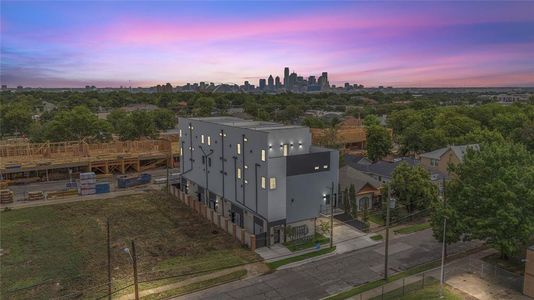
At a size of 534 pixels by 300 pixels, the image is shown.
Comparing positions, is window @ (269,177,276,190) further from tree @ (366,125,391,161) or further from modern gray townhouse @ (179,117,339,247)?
tree @ (366,125,391,161)

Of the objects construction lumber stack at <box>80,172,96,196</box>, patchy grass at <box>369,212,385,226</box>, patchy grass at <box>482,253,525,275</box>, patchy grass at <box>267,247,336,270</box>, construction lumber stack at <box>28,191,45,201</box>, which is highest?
construction lumber stack at <box>80,172,96,196</box>

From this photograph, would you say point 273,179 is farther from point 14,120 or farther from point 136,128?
point 14,120

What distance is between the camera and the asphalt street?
28.4 m

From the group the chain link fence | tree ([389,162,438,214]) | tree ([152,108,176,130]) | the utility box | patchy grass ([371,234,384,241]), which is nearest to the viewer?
the utility box

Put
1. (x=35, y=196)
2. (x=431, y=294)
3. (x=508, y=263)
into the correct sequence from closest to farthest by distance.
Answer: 1. (x=431, y=294)
2. (x=508, y=263)
3. (x=35, y=196)

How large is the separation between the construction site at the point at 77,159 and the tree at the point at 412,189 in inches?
1357

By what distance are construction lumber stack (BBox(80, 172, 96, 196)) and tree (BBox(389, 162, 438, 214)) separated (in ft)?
132

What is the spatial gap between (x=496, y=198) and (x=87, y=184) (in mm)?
49595

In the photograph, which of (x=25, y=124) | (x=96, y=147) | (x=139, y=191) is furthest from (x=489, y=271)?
(x=25, y=124)

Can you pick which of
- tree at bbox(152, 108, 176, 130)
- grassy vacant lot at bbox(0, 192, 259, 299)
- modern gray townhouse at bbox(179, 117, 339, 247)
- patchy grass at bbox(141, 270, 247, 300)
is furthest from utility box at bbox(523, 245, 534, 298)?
tree at bbox(152, 108, 176, 130)

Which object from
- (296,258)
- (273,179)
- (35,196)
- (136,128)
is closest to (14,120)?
(136,128)

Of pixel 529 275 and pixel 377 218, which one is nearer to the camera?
pixel 529 275

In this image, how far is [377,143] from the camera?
71812 mm

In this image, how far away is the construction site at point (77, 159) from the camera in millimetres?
63250
